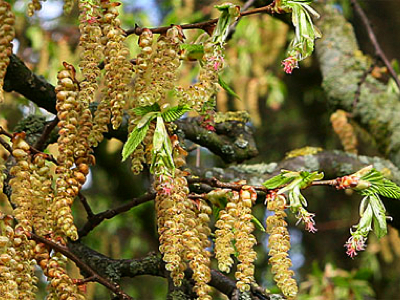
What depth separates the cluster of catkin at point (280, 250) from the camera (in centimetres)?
93

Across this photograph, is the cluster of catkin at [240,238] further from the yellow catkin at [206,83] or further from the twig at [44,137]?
the twig at [44,137]

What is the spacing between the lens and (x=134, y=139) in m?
0.97

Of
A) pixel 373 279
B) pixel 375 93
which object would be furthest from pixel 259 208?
pixel 375 93

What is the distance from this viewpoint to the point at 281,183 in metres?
0.99

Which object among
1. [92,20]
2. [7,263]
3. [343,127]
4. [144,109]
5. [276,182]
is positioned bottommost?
[7,263]

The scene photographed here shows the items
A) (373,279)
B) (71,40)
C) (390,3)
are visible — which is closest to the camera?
(71,40)

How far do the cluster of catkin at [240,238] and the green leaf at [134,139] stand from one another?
0.17 metres

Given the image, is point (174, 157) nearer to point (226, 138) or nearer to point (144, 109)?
point (144, 109)

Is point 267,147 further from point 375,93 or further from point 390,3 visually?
point 375,93

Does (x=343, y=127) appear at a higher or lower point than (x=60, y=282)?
higher

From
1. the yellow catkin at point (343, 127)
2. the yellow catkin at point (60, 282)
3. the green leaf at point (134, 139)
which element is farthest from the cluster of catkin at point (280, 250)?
the yellow catkin at point (343, 127)

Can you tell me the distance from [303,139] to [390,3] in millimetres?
1186

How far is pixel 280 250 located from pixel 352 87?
1324 mm

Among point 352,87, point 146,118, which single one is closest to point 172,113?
point 146,118
